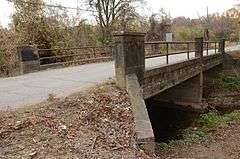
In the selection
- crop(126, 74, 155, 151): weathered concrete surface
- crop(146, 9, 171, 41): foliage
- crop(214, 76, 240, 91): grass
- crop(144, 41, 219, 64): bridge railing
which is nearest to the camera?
crop(126, 74, 155, 151): weathered concrete surface

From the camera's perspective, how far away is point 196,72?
64.3 ft

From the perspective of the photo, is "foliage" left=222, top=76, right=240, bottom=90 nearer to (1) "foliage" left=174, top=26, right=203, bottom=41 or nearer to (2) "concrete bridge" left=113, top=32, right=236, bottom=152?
(2) "concrete bridge" left=113, top=32, right=236, bottom=152

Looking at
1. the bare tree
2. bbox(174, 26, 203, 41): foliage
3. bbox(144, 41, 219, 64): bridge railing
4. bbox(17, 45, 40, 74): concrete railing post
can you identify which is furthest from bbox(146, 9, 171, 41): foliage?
bbox(17, 45, 40, 74): concrete railing post

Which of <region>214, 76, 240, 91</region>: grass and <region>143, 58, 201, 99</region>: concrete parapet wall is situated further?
<region>214, 76, 240, 91</region>: grass

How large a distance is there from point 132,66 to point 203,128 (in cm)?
497

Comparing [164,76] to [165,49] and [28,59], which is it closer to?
[28,59]

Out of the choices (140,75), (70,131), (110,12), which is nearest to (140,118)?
(70,131)

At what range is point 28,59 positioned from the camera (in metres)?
16.2

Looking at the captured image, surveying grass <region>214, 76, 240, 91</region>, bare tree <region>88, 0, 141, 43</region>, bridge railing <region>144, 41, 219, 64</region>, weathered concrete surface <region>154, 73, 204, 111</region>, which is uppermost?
bare tree <region>88, 0, 141, 43</region>

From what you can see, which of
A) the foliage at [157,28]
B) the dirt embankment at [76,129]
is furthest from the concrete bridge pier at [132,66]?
the foliage at [157,28]

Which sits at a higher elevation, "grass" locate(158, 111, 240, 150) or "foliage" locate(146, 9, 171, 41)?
"foliage" locate(146, 9, 171, 41)

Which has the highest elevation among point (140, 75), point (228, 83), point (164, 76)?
point (140, 75)

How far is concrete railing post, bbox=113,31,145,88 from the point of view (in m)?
9.45

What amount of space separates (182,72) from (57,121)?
1047 cm
